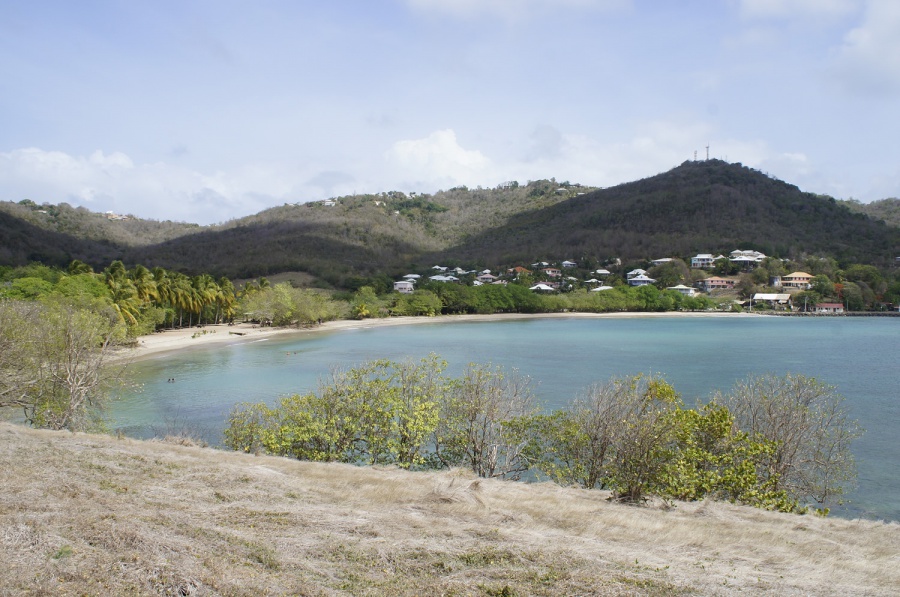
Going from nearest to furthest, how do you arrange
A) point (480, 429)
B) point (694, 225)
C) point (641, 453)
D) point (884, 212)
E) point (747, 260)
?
point (641, 453)
point (480, 429)
point (747, 260)
point (694, 225)
point (884, 212)

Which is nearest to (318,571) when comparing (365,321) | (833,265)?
(365,321)

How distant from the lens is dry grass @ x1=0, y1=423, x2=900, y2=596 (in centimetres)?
709

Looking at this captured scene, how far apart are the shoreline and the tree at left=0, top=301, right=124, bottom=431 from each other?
827cm

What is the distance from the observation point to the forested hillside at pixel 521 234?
12812cm

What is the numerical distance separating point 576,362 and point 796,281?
287ft

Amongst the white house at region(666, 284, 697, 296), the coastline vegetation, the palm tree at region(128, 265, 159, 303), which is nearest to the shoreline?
the palm tree at region(128, 265, 159, 303)

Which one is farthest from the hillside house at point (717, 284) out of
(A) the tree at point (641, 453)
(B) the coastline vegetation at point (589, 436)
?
(A) the tree at point (641, 453)

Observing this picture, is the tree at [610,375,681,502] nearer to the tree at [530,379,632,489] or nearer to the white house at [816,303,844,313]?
the tree at [530,379,632,489]

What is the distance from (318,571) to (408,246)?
161m

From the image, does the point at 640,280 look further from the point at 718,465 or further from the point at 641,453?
the point at 641,453

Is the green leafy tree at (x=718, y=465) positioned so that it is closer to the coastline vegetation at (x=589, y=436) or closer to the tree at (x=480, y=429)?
the coastline vegetation at (x=589, y=436)

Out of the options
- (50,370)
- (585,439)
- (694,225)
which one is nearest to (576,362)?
(585,439)

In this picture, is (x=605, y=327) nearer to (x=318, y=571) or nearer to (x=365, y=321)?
(x=365, y=321)

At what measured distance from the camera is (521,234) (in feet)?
575
